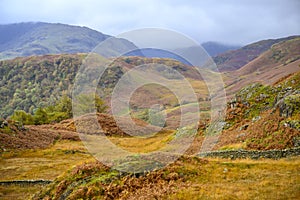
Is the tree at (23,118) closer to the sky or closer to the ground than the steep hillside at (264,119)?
closer to the ground

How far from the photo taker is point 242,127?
4544cm

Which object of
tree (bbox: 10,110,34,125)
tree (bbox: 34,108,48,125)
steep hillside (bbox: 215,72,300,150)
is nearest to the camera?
steep hillside (bbox: 215,72,300,150)

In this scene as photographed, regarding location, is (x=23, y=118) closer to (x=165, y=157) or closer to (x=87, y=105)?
(x=87, y=105)

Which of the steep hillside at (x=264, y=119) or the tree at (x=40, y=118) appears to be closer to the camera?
the steep hillside at (x=264, y=119)

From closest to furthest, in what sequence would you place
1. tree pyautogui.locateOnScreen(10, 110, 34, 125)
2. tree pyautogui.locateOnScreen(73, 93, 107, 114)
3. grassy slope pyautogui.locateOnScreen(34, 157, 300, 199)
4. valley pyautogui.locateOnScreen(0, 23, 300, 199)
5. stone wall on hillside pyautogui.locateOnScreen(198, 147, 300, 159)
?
grassy slope pyautogui.locateOnScreen(34, 157, 300, 199) → valley pyautogui.locateOnScreen(0, 23, 300, 199) → stone wall on hillside pyautogui.locateOnScreen(198, 147, 300, 159) → tree pyautogui.locateOnScreen(10, 110, 34, 125) → tree pyautogui.locateOnScreen(73, 93, 107, 114)

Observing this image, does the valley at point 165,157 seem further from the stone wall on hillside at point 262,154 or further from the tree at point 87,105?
the tree at point 87,105

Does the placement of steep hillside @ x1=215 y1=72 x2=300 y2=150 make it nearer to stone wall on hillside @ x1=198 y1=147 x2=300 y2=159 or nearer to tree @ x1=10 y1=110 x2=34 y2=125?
stone wall on hillside @ x1=198 y1=147 x2=300 y2=159

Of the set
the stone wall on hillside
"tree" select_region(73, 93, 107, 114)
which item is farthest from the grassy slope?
"tree" select_region(73, 93, 107, 114)

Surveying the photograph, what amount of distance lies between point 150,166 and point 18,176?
77.1 ft

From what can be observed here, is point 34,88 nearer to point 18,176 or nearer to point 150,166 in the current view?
point 18,176

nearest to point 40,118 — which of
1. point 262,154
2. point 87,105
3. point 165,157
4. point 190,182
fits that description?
point 87,105

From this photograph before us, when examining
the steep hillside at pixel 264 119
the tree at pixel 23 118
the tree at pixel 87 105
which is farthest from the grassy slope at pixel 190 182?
the tree at pixel 87 105

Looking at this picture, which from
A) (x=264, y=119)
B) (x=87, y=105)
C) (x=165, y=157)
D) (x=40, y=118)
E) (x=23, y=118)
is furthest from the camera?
(x=87, y=105)

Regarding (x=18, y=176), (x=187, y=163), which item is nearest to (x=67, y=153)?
(x=18, y=176)
